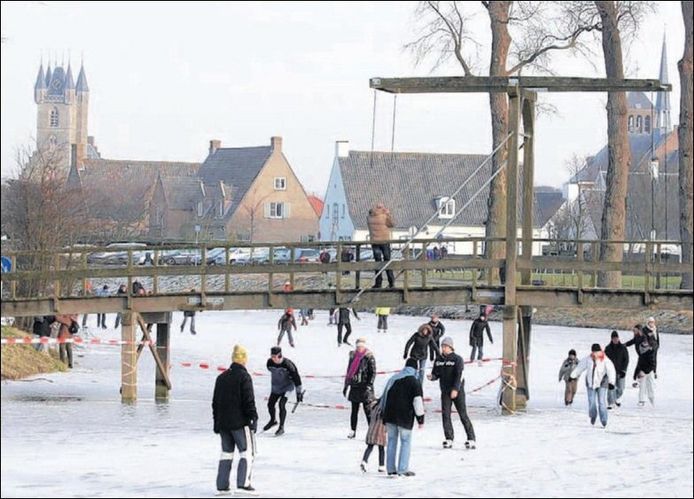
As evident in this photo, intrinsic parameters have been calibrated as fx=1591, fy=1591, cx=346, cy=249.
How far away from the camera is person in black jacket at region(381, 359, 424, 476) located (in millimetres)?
18641

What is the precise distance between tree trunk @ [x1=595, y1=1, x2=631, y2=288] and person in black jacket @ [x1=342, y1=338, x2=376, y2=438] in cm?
1961

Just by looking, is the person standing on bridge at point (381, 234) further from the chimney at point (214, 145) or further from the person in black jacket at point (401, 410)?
the chimney at point (214, 145)

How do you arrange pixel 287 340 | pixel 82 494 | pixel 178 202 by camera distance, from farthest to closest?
1. pixel 178 202
2. pixel 287 340
3. pixel 82 494

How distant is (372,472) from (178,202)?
86.0m

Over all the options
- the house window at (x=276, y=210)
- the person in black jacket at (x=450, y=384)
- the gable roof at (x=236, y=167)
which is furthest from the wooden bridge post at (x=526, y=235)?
the house window at (x=276, y=210)

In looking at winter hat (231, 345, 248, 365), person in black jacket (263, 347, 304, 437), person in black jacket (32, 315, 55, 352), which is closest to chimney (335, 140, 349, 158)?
person in black jacket (32, 315, 55, 352)

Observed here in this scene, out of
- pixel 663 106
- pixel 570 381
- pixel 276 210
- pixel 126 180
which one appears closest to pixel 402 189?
pixel 276 210

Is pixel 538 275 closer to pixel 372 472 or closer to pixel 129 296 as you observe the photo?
pixel 129 296

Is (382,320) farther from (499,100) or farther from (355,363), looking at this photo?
(355,363)

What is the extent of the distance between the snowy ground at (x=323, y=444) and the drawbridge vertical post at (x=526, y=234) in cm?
61


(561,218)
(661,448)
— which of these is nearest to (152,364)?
(661,448)

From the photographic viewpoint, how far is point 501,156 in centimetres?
4653

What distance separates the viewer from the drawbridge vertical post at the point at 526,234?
29891 mm

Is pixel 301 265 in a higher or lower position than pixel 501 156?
lower
